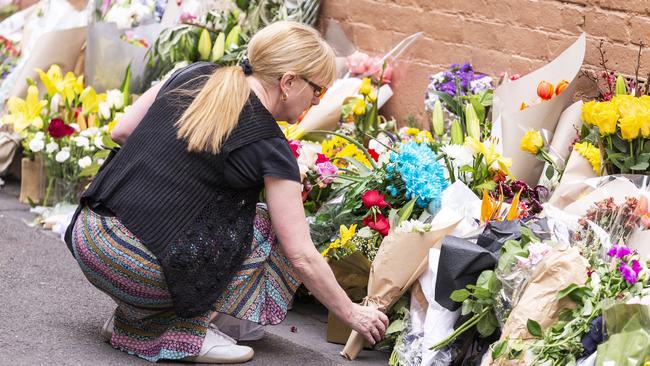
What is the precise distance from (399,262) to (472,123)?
3.07 feet

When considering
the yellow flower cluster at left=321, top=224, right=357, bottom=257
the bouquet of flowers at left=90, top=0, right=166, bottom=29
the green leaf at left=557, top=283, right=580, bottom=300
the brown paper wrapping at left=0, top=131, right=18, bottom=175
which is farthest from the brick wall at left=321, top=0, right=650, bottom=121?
the brown paper wrapping at left=0, top=131, right=18, bottom=175

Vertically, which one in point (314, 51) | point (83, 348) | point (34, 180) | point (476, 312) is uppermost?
point (314, 51)

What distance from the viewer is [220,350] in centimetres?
382

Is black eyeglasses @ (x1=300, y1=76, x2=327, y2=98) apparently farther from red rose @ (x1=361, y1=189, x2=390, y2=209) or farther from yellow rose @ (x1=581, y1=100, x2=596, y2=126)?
yellow rose @ (x1=581, y1=100, x2=596, y2=126)

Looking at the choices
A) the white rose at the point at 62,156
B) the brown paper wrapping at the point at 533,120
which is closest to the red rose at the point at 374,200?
the brown paper wrapping at the point at 533,120

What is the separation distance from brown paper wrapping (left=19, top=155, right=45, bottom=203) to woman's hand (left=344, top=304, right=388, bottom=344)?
289cm

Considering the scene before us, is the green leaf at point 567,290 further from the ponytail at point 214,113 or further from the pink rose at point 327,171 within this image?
the pink rose at point 327,171

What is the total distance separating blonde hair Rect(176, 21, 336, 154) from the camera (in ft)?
11.7

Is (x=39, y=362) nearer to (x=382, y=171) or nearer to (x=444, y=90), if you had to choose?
(x=382, y=171)

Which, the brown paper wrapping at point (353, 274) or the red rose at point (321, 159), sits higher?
the red rose at point (321, 159)

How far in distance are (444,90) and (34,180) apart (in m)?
2.38

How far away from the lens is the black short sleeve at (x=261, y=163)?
356cm

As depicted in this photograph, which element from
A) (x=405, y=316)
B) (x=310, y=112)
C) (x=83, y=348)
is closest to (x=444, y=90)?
(x=310, y=112)

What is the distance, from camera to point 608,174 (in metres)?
4.11
